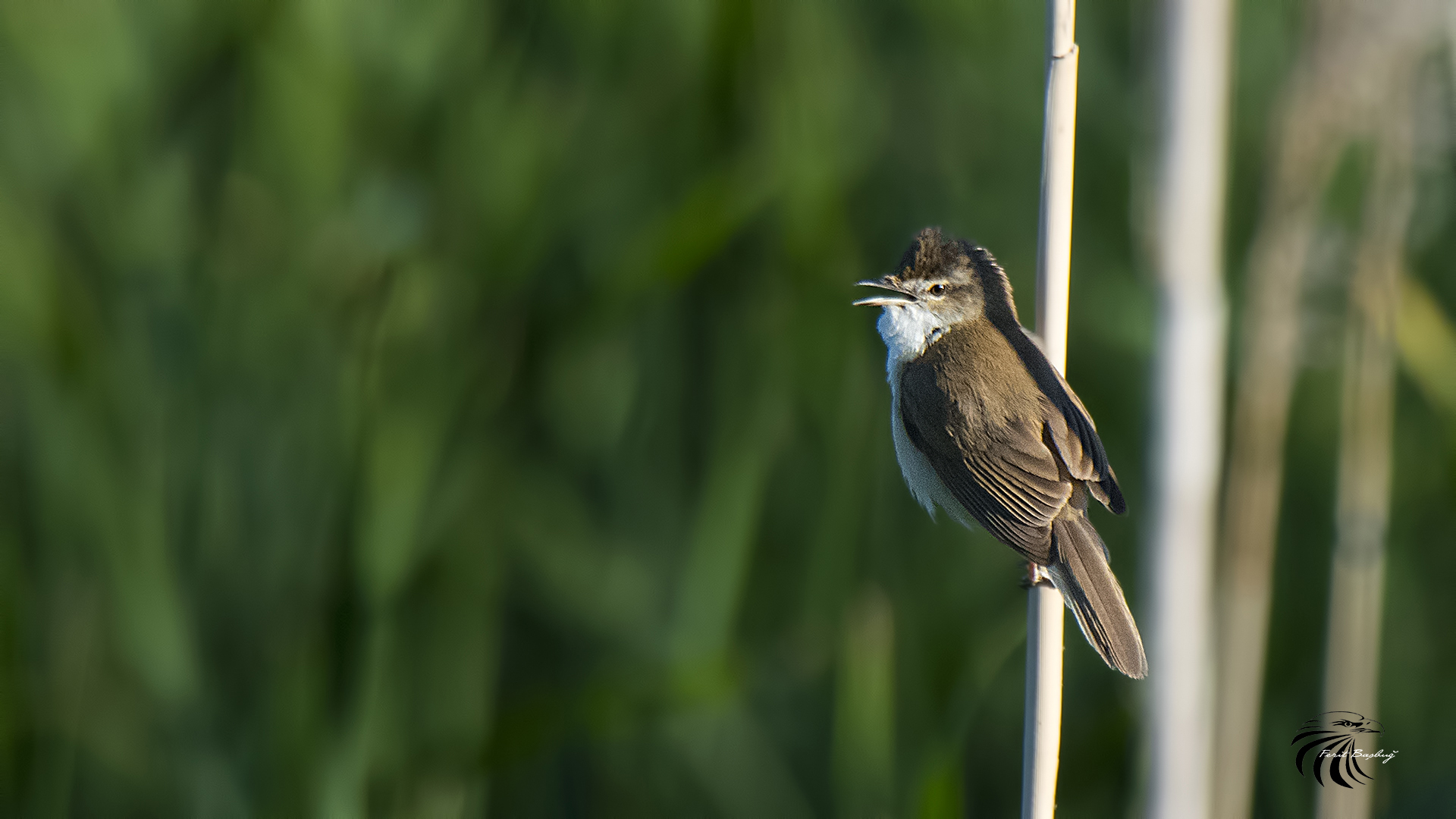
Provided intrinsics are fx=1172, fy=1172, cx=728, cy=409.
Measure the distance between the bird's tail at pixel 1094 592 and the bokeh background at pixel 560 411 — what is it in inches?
18.3

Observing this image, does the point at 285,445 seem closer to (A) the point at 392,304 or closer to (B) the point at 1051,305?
(A) the point at 392,304

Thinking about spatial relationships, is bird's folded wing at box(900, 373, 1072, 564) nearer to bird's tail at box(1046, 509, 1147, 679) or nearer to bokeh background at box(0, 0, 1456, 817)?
bird's tail at box(1046, 509, 1147, 679)

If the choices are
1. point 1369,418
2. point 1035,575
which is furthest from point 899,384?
point 1369,418

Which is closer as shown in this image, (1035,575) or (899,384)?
(1035,575)

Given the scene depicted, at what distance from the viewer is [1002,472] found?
148 centimetres

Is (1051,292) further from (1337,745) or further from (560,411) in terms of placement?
(560,411)

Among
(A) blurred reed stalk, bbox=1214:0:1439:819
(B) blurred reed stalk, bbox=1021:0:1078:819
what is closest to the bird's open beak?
(B) blurred reed stalk, bbox=1021:0:1078:819

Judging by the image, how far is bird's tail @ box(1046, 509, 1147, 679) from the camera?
1146 mm

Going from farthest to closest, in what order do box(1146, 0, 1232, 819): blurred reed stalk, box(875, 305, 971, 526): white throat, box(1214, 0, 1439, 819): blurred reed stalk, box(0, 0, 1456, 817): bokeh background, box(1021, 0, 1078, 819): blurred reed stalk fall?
box(0, 0, 1456, 817): bokeh background
box(1214, 0, 1439, 819): blurred reed stalk
box(875, 305, 971, 526): white throat
box(1146, 0, 1232, 819): blurred reed stalk
box(1021, 0, 1078, 819): blurred reed stalk

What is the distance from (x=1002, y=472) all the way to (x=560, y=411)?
4.33ft

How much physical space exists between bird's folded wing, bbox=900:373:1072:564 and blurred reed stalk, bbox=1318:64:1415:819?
3.25 feet

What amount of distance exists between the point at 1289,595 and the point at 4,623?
2639mm

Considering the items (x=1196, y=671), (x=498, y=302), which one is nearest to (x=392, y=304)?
(x=498, y=302)

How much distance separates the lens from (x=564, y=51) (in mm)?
2529
